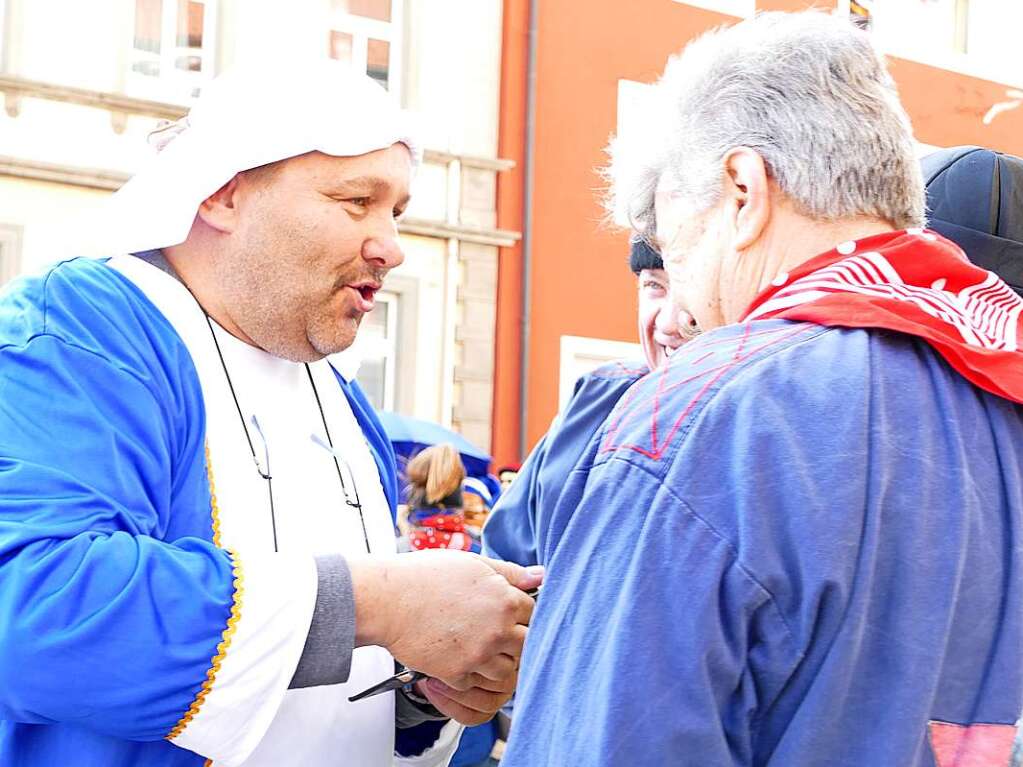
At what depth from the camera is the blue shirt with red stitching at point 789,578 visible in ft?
3.81

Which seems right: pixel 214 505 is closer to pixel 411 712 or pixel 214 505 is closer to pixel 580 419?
pixel 411 712

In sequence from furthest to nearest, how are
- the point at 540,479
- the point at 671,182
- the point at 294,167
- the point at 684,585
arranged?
the point at 540,479, the point at 294,167, the point at 671,182, the point at 684,585

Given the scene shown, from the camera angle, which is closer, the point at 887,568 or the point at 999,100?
the point at 887,568

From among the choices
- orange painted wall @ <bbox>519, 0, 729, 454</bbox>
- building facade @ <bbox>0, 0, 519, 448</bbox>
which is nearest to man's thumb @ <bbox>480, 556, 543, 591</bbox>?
building facade @ <bbox>0, 0, 519, 448</bbox>

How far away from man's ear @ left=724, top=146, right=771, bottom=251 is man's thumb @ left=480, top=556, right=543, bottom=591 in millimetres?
692

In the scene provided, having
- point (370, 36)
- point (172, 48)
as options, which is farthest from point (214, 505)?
point (370, 36)

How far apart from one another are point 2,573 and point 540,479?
1.47m

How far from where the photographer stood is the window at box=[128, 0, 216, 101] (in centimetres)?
1038

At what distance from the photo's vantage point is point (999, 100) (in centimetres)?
1466

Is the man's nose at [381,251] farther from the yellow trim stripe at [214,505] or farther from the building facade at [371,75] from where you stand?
the building facade at [371,75]

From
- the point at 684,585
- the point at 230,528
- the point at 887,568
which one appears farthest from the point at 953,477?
the point at 230,528

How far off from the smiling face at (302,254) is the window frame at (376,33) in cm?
928

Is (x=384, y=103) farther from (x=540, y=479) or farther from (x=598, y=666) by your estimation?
(x=598, y=666)

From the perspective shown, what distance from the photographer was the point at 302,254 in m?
2.10
